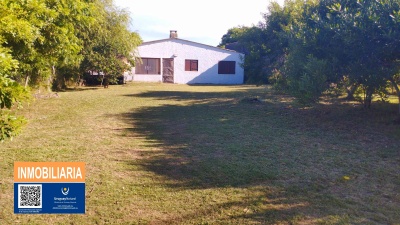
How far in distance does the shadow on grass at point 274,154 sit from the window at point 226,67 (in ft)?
73.1

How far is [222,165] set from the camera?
623cm

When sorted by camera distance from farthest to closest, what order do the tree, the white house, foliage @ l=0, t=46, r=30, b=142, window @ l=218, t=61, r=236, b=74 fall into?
window @ l=218, t=61, r=236, b=74 < the white house < the tree < foliage @ l=0, t=46, r=30, b=142

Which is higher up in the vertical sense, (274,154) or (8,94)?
(8,94)

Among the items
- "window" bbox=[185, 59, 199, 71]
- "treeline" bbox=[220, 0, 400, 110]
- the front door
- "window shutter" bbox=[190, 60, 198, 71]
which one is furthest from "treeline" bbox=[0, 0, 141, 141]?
"window shutter" bbox=[190, 60, 198, 71]

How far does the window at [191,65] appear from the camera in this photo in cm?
3345

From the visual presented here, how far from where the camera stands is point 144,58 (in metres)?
32.2

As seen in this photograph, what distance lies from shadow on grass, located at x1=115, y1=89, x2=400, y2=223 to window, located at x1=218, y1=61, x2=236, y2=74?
22273 millimetres

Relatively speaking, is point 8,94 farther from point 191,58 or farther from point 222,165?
point 191,58

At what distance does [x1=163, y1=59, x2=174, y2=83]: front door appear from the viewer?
32.8m

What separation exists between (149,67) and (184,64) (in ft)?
10.8

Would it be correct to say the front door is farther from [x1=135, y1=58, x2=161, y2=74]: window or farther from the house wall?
[x1=135, y1=58, x2=161, y2=74]: window

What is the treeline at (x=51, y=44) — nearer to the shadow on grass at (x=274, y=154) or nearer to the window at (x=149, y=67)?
the shadow on grass at (x=274, y=154)

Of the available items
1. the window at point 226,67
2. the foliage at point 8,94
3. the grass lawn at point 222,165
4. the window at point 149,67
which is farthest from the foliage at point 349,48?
the window at point 226,67

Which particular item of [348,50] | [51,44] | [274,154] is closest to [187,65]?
[348,50]
